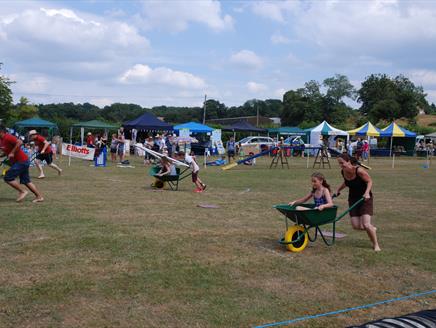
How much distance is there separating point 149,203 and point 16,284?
6.12 m

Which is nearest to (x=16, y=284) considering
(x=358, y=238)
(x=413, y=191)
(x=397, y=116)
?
(x=358, y=238)

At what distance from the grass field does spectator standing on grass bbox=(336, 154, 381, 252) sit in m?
0.34

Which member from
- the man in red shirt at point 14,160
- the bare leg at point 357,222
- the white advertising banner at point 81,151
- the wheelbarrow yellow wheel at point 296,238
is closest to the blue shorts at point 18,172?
the man in red shirt at point 14,160

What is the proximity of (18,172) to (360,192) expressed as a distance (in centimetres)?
727

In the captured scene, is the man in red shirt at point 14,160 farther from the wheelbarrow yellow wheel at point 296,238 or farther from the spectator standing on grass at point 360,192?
the spectator standing on grass at point 360,192

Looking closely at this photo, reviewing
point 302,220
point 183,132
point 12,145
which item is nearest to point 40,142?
point 12,145

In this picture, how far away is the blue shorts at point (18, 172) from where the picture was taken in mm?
10367

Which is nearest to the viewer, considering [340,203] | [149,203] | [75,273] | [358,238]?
[75,273]

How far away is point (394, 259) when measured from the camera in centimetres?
674

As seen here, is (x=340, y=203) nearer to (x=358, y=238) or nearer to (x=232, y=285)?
(x=358, y=238)

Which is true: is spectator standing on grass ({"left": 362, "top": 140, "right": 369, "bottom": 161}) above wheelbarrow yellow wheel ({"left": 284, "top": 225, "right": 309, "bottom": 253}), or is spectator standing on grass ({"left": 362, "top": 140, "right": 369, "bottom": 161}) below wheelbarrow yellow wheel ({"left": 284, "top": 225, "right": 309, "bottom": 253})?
above

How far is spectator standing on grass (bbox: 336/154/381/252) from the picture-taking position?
7195mm

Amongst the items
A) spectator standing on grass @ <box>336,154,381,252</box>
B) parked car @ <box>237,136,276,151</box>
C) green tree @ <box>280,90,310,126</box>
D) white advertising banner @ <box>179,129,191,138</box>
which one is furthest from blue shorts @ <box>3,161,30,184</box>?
green tree @ <box>280,90,310,126</box>

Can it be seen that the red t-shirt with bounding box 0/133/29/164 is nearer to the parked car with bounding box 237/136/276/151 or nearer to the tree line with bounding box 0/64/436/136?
the parked car with bounding box 237/136/276/151
